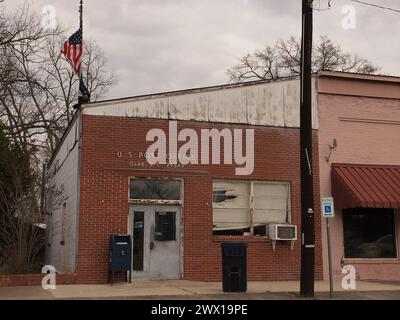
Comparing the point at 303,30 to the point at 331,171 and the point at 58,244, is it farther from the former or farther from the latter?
the point at 58,244

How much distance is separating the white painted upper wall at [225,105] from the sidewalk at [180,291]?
15.8ft

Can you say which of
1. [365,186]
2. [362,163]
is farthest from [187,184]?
[362,163]

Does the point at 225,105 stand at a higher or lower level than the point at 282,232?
higher

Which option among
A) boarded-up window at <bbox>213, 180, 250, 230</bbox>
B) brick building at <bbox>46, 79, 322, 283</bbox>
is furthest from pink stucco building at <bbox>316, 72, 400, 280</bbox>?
boarded-up window at <bbox>213, 180, 250, 230</bbox>

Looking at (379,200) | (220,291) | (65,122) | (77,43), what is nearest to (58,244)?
(77,43)

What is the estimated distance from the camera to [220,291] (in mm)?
13586

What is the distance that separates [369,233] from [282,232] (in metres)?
3.29

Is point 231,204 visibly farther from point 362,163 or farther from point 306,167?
point 362,163

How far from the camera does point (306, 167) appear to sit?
13211 mm

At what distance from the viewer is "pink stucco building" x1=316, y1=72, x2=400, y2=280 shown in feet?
57.4

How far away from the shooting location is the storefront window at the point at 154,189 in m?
15.9

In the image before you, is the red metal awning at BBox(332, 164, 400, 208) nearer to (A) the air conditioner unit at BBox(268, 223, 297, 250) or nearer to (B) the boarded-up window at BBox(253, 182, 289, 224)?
(B) the boarded-up window at BBox(253, 182, 289, 224)

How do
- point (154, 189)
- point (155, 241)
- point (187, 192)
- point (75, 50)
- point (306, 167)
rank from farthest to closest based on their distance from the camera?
point (75, 50), point (187, 192), point (154, 189), point (155, 241), point (306, 167)

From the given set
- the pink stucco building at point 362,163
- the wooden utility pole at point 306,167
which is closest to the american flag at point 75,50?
the pink stucco building at point 362,163
